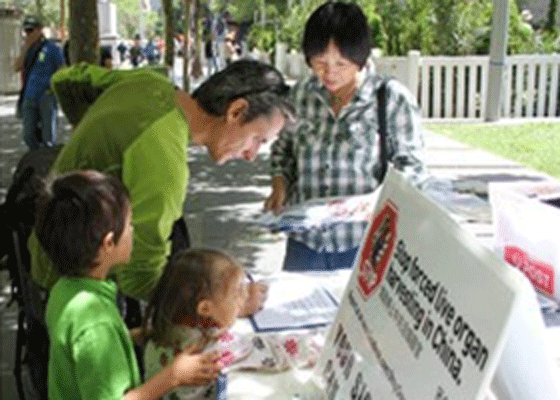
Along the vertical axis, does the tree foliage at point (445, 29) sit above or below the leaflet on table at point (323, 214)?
above

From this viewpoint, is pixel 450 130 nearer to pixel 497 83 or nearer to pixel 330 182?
pixel 497 83

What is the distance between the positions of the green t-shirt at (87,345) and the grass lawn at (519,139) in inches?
267

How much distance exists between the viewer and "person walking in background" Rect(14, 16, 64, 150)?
9.08 metres

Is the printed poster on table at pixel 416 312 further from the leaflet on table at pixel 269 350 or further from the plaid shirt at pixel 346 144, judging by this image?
the plaid shirt at pixel 346 144

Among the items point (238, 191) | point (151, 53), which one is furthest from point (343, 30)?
point (151, 53)

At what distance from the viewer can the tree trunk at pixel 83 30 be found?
6.82m

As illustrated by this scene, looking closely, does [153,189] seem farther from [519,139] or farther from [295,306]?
[519,139]

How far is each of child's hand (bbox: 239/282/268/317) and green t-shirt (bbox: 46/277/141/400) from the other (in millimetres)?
371

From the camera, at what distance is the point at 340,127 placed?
266 cm

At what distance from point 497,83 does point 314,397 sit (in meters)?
9.87

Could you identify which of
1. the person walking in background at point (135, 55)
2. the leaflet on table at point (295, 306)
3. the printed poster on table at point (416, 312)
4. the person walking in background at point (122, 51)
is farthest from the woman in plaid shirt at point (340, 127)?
the person walking in background at point (122, 51)

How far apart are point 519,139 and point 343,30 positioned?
8.21 m

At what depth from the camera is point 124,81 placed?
2.34 meters

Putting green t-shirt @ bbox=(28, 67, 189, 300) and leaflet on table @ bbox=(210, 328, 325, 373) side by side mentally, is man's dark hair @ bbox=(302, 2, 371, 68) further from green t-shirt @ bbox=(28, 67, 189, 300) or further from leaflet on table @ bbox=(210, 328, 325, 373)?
leaflet on table @ bbox=(210, 328, 325, 373)
